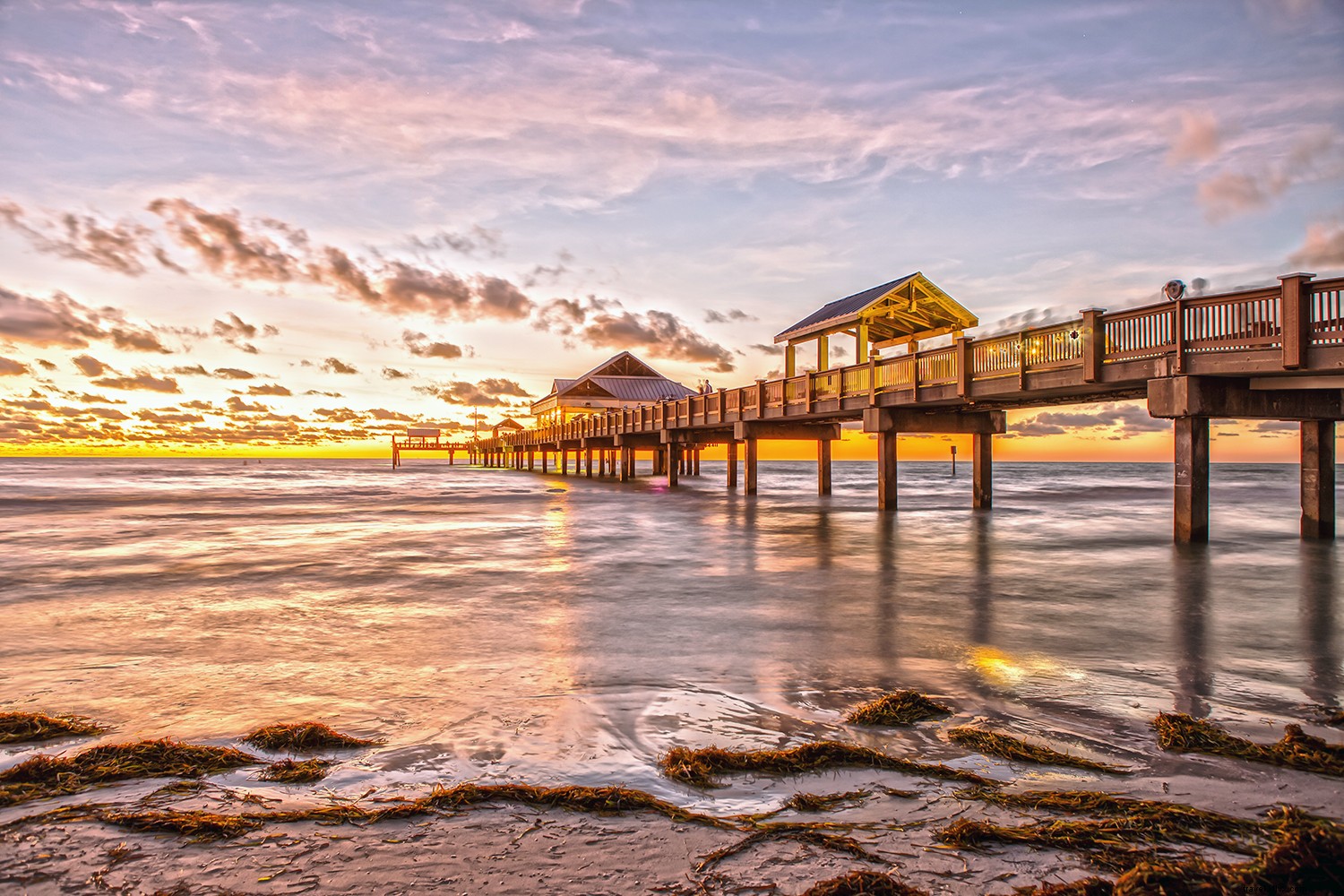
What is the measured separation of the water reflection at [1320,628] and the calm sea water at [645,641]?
36 mm

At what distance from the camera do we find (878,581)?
980 cm

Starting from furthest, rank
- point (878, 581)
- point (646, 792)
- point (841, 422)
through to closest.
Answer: point (841, 422) → point (878, 581) → point (646, 792)

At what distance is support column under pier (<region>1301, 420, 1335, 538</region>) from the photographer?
45.5 feet

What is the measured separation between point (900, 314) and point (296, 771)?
22.8 metres

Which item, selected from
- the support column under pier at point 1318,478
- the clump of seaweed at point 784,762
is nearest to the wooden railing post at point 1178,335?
the support column under pier at point 1318,478

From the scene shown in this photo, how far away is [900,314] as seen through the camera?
77.7 feet

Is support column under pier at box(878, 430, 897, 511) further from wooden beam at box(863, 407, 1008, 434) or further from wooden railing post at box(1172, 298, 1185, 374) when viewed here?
wooden railing post at box(1172, 298, 1185, 374)

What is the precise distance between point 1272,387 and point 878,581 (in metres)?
8.14

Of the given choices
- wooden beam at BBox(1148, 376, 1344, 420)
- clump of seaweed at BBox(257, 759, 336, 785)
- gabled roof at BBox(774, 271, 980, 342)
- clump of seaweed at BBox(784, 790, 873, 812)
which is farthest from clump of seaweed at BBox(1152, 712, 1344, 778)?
gabled roof at BBox(774, 271, 980, 342)

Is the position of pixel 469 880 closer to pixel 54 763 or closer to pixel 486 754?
pixel 486 754

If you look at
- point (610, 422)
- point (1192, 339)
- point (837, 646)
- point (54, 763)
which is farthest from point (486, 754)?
point (610, 422)

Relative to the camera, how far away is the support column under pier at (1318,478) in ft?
45.5

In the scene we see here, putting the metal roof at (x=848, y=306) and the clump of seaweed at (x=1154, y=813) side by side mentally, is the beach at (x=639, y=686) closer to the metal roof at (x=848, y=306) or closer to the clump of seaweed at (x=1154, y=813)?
the clump of seaweed at (x=1154, y=813)

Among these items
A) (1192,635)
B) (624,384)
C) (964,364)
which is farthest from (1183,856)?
(624,384)
